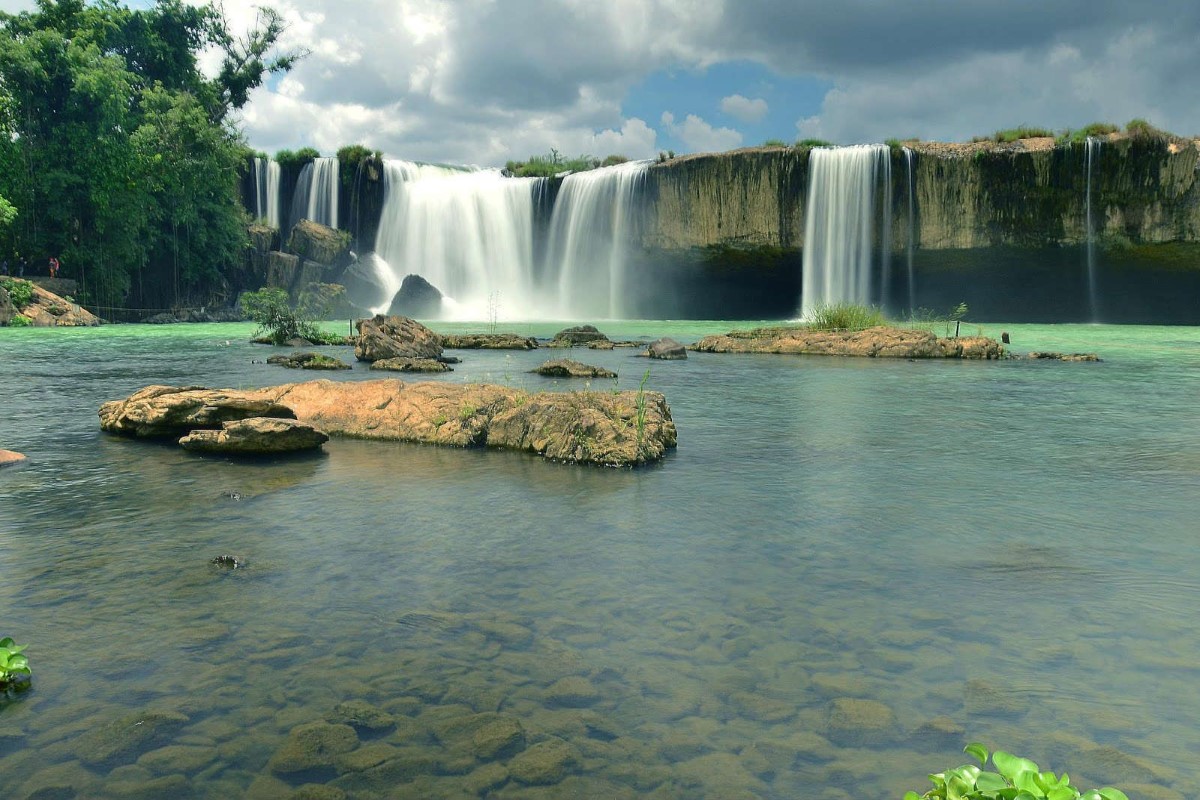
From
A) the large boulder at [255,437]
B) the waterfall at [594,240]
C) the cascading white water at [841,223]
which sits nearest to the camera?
the large boulder at [255,437]

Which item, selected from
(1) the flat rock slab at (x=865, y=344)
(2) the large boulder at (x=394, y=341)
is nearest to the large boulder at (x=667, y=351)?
(1) the flat rock slab at (x=865, y=344)

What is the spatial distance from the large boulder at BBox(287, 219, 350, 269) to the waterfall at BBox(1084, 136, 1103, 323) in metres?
35.8

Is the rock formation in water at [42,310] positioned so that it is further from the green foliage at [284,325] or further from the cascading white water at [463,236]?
the cascading white water at [463,236]

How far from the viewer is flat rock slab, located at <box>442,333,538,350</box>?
2188 centimetres

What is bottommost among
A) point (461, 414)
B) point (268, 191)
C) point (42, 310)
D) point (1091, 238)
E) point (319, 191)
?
point (461, 414)

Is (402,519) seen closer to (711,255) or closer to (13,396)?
(13,396)

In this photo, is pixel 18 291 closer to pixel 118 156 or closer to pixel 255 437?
pixel 118 156

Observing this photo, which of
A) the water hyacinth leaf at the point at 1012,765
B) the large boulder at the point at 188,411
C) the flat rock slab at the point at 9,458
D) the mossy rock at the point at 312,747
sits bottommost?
the mossy rock at the point at 312,747

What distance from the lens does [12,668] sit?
2.86 meters

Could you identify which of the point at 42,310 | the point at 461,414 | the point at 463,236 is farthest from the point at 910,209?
the point at 42,310

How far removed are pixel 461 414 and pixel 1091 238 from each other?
1481 inches

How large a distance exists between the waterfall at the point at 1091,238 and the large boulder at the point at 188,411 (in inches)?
1462

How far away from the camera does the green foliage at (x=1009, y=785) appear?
1.88m

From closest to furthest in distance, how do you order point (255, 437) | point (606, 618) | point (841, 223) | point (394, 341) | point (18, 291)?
point (606, 618) → point (255, 437) → point (394, 341) → point (18, 291) → point (841, 223)
